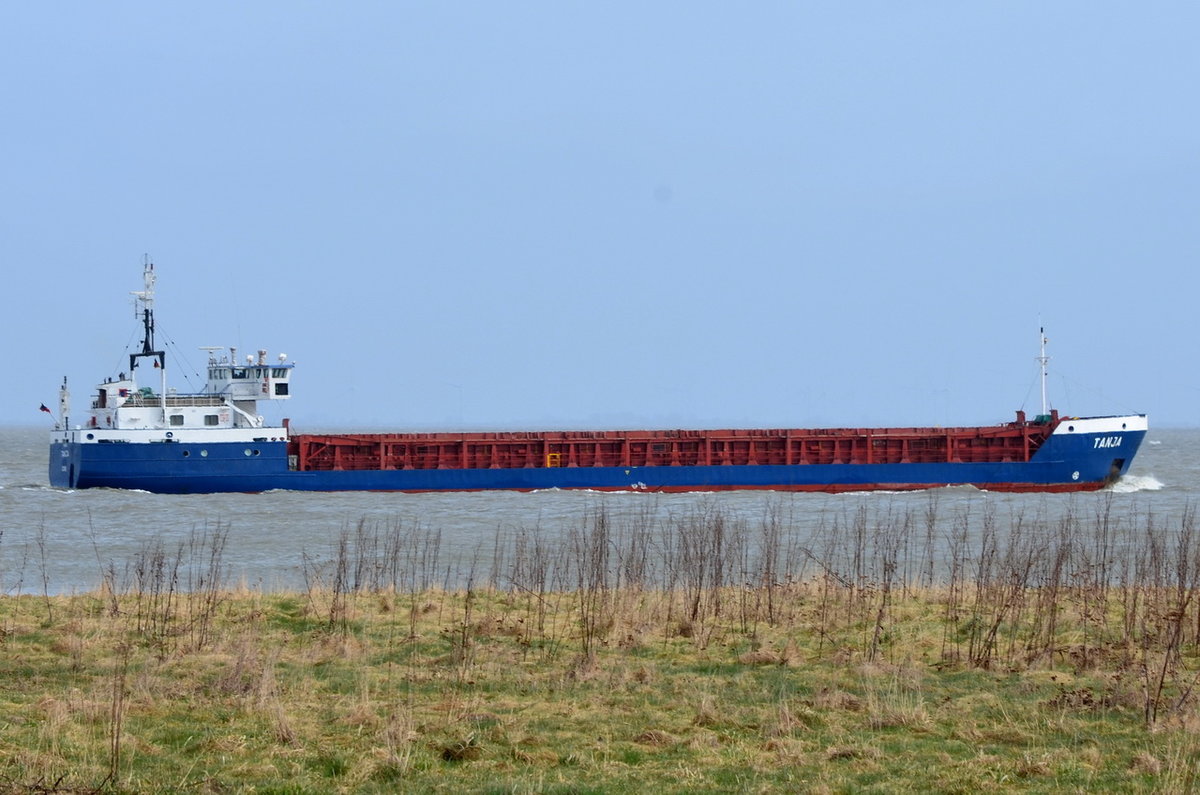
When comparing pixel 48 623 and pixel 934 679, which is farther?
pixel 48 623

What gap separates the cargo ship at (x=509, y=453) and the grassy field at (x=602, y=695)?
2708 centimetres

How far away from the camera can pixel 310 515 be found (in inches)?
1537

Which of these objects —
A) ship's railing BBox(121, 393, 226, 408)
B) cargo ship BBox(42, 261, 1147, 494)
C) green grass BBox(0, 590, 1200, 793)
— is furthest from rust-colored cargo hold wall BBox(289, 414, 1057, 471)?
green grass BBox(0, 590, 1200, 793)

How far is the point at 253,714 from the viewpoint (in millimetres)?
10953

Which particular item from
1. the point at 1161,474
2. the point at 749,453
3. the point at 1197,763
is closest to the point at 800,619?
the point at 1197,763

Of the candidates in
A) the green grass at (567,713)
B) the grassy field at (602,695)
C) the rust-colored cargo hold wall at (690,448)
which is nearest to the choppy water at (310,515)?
the rust-colored cargo hold wall at (690,448)

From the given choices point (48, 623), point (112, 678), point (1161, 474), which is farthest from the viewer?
point (1161, 474)

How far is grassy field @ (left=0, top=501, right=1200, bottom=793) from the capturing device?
9203mm

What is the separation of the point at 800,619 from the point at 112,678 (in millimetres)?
9261

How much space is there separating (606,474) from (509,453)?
4090mm

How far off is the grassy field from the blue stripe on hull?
26.9m

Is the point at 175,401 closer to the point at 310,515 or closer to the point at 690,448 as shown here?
the point at 310,515

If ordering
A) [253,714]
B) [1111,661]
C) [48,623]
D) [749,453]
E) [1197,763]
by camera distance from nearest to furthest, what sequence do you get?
[1197,763]
[253,714]
[1111,661]
[48,623]
[749,453]

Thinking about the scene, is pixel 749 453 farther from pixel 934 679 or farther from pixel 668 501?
pixel 934 679
